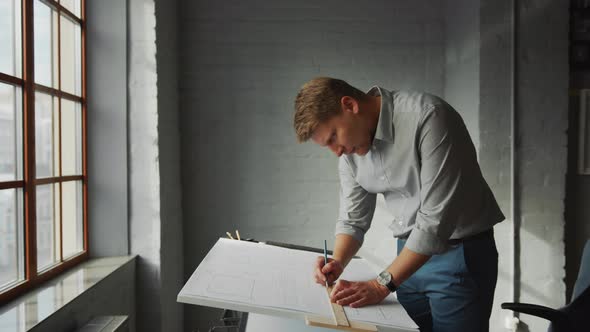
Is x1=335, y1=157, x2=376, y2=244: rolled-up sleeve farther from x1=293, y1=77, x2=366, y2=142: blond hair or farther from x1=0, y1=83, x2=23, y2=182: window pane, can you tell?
x1=0, y1=83, x2=23, y2=182: window pane

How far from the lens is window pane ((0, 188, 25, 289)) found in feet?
5.60

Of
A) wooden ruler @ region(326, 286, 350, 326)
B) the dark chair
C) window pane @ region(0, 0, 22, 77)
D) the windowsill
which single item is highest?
window pane @ region(0, 0, 22, 77)

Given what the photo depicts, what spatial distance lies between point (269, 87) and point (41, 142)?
1.55 meters

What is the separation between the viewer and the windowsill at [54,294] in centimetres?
153

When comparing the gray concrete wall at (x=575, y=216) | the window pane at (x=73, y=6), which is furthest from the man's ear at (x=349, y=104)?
the gray concrete wall at (x=575, y=216)

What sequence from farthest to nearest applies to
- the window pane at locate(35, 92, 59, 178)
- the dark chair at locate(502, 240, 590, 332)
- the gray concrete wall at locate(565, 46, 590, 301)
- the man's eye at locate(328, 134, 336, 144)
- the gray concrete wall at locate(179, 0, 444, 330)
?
the gray concrete wall at locate(179, 0, 444, 330)
the gray concrete wall at locate(565, 46, 590, 301)
the window pane at locate(35, 92, 59, 178)
the dark chair at locate(502, 240, 590, 332)
the man's eye at locate(328, 134, 336, 144)

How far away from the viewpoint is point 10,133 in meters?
1.76

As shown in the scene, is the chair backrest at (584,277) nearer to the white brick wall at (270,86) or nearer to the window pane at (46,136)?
the white brick wall at (270,86)

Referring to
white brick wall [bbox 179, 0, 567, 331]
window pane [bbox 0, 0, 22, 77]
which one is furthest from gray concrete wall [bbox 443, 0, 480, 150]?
window pane [bbox 0, 0, 22, 77]

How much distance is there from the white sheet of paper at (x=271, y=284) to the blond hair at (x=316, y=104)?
46 centimetres

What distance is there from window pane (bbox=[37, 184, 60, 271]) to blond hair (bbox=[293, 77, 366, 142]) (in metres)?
A: 1.29

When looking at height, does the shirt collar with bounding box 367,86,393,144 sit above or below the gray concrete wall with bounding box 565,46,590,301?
above


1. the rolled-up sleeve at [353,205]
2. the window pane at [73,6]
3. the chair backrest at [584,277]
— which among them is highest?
the window pane at [73,6]

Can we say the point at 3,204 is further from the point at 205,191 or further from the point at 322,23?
the point at 322,23
